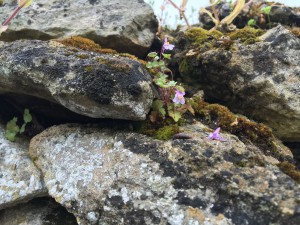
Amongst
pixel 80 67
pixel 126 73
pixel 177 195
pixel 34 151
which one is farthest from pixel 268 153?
pixel 34 151

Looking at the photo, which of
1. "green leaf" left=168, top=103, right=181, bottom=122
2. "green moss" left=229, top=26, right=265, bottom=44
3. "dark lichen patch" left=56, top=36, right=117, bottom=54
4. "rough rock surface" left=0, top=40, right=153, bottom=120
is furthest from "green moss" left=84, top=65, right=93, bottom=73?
"green moss" left=229, top=26, right=265, bottom=44

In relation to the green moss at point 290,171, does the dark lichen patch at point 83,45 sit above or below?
above

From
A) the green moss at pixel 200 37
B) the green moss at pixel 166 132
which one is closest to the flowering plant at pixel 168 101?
the green moss at pixel 166 132

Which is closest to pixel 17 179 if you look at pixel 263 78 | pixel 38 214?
pixel 38 214

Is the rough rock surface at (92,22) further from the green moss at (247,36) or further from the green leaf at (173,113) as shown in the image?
the green leaf at (173,113)

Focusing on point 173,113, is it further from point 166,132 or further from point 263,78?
point 263,78

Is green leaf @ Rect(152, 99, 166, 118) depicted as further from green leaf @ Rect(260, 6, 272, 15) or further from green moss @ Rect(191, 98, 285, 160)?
green leaf @ Rect(260, 6, 272, 15)

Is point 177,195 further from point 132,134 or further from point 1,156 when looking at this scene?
point 1,156
